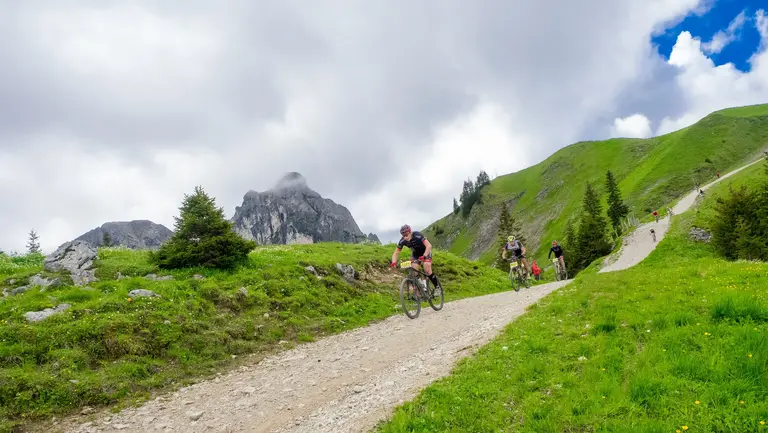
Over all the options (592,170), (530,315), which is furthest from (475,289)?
(592,170)

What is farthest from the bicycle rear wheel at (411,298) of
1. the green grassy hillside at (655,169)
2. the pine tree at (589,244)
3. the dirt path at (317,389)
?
the green grassy hillside at (655,169)

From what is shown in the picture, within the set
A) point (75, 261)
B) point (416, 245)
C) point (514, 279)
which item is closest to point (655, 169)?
point (514, 279)

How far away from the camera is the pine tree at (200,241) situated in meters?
17.3

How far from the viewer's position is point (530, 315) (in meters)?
11.4

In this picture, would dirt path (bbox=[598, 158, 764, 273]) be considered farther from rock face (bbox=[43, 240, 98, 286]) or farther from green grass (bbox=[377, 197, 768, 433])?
rock face (bbox=[43, 240, 98, 286])

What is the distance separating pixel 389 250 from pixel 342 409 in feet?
76.0

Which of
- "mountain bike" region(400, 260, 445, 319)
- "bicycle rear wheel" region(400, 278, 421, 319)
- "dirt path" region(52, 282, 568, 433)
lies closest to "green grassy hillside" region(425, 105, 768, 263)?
"mountain bike" region(400, 260, 445, 319)

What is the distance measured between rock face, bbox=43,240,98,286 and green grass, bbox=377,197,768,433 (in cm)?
1520

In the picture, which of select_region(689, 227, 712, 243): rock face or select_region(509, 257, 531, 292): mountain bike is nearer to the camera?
select_region(509, 257, 531, 292): mountain bike

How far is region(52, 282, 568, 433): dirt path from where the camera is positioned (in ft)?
24.0

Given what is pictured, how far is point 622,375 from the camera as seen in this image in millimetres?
6117

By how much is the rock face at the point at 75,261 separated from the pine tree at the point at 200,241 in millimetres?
2373

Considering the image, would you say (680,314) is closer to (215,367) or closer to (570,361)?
(570,361)

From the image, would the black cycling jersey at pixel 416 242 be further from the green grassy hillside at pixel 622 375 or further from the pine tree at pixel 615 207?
the pine tree at pixel 615 207
